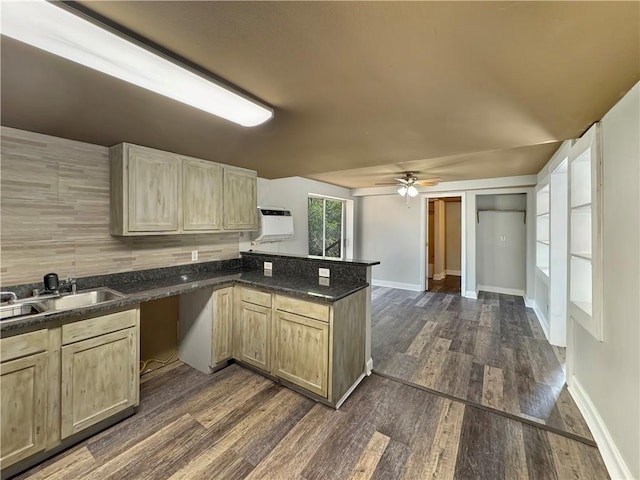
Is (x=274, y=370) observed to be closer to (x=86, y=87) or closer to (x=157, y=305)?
(x=157, y=305)

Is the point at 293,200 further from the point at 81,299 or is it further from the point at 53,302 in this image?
the point at 53,302

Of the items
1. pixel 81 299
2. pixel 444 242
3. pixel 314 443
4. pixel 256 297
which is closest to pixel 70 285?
pixel 81 299

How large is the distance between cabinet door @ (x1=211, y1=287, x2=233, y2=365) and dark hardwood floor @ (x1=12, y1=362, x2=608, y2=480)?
0.38 meters

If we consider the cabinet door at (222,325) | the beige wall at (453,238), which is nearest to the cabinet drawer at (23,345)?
the cabinet door at (222,325)

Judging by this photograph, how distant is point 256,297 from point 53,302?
4.85 ft

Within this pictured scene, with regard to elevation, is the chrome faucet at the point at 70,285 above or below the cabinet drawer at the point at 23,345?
above

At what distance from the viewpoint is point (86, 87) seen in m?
1.37

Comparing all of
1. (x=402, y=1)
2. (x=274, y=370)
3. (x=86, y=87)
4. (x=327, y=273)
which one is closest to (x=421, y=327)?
(x=327, y=273)

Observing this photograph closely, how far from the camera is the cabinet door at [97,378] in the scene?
69.5 inches

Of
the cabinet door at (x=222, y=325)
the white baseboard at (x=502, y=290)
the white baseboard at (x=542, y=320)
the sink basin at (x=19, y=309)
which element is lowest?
the white baseboard at (x=542, y=320)

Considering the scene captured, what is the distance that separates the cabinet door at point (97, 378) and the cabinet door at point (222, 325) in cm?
70

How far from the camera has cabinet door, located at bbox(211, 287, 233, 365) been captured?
2660 mm

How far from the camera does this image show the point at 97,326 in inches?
73.4

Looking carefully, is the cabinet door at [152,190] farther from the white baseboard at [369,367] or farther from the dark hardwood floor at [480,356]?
the dark hardwood floor at [480,356]
